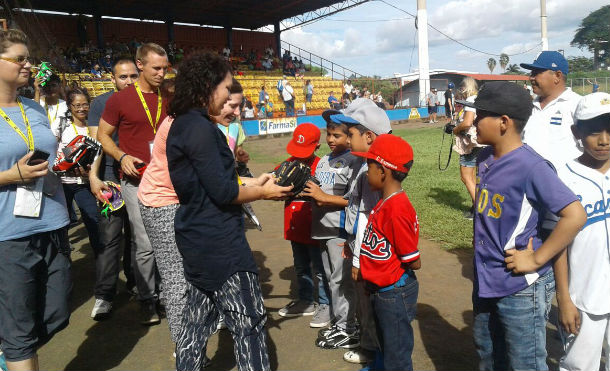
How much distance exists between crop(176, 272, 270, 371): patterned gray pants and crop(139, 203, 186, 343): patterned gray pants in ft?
1.60

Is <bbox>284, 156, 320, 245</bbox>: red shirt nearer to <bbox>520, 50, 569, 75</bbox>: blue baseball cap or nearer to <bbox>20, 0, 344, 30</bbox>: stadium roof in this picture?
<bbox>520, 50, 569, 75</bbox>: blue baseball cap

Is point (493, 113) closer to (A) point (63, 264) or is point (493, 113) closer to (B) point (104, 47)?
(A) point (63, 264)

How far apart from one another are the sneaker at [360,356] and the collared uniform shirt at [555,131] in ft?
6.06

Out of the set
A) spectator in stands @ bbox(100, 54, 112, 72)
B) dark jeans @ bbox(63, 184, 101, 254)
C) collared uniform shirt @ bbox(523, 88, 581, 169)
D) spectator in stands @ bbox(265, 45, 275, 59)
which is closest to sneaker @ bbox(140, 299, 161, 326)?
dark jeans @ bbox(63, 184, 101, 254)

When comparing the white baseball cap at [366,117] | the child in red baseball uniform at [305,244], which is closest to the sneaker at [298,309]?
the child in red baseball uniform at [305,244]

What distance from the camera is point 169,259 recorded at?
118 inches

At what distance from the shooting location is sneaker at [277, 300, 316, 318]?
404 cm

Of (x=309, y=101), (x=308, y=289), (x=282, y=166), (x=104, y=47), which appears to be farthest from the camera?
(x=309, y=101)

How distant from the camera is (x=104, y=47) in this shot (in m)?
26.1

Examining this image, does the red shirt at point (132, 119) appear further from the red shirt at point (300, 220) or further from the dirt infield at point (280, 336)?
the dirt infield at point (280, 336)

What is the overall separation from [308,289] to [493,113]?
97.2 inches

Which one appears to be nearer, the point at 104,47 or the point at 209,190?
the point at 209,190

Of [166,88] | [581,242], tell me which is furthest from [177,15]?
[581,242]

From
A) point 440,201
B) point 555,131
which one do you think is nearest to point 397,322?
point 555,131
